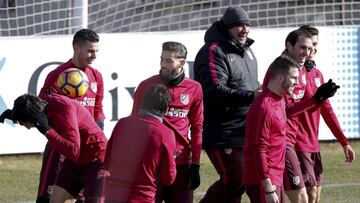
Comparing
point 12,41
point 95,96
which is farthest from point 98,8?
point 95,96

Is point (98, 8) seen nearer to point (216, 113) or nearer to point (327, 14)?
point (327, 14)

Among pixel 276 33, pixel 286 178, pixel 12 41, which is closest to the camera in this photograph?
pixel 286 178

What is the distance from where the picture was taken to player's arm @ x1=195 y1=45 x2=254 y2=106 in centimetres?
903

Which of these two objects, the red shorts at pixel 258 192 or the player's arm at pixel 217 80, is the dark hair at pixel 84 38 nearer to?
the player's arm at pixel 217 80

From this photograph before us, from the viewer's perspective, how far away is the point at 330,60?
48.5 feet

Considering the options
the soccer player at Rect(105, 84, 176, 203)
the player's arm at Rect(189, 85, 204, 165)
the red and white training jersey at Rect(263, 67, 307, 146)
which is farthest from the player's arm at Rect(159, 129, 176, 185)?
the red and white training jersey at Rect(263, 67, 307, 146)

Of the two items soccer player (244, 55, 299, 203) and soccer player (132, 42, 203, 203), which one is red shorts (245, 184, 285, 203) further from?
soccer player (132, 42, 203, 203)

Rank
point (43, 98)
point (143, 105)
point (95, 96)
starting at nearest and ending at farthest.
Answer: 1. point (143, 105)
2. point (43, 98)
3. point (95, 96)

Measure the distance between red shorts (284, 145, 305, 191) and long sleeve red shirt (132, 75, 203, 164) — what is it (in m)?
0.76

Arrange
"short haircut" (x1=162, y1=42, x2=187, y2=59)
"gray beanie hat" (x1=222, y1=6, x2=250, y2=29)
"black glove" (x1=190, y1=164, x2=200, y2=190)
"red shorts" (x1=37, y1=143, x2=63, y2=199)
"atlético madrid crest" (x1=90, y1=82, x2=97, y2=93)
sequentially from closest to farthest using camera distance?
"short haircut" (x1=162, y1=42, x2=187, y2=59), "black glove" (x1=190, y1=164, x2=200, y2=190), "red shorts" (x1=37, y1=143, x2=63, y2=199), "gray beanie hat" (x1=222, y1=6, x2=250, y2=29), "atlético madrid crest" (x1=90, y1=82, x2=97, y2=93)

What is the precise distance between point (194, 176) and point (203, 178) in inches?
166

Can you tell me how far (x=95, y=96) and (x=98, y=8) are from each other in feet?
18.4

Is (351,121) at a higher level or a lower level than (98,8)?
lower

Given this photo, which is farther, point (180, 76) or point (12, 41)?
point (12, 41)
